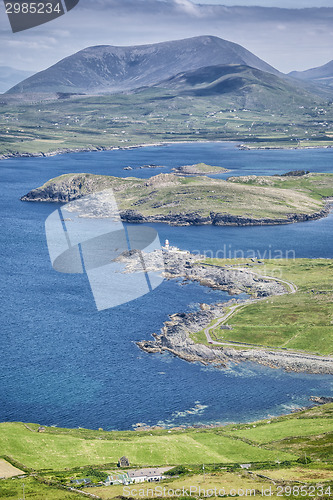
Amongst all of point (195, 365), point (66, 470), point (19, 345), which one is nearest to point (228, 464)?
point (66, 470)

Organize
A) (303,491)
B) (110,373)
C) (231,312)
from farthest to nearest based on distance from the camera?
1. (231,312)
2. (110,373)
3. (303,491)

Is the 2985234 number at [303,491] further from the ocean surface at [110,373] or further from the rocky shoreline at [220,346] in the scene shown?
the rocky shoreline at [220,346]

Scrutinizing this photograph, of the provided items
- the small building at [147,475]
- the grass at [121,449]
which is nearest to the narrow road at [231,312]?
the grass at [121,449]

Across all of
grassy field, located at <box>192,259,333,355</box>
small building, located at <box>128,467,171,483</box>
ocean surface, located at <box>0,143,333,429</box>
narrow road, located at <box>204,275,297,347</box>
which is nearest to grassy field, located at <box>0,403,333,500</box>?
small building, located at <box>128,467,171,483</box>

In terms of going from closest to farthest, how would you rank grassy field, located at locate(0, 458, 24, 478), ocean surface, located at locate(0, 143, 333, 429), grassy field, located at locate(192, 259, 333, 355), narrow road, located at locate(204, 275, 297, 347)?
grassy field, located at locate(0, 458, 24, 478), ocean surface, located at locate(0, 143, 333, 429), narrow road, located at locate(204, 275, 297, 347), grassy field, located at locate(192, 259, 333, 355)

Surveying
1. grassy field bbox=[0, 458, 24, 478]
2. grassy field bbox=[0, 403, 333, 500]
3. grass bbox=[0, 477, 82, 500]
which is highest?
grass bbox=[0, 477, 82, 500]

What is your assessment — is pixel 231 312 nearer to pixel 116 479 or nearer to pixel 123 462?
pixel 123 462

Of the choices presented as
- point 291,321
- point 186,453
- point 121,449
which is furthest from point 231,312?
point 121,449

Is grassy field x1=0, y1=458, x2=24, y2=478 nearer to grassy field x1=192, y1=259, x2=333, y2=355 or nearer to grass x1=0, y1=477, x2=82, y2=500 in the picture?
grass x1=0, y1=477, x2=82, y2=500
